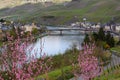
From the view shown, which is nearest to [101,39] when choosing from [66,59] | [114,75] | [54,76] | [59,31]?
[66,59]

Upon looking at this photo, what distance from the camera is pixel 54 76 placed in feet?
→ 108

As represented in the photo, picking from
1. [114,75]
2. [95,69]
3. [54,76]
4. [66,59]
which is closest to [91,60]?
[95,69]

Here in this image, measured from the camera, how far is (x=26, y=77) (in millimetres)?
9383

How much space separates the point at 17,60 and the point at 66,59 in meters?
37.3

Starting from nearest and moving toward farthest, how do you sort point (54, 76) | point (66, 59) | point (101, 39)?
1. point (54, 76)
2. point (66, 59)
3. point (101, 39)

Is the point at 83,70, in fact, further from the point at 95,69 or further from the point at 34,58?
the point at 34,58

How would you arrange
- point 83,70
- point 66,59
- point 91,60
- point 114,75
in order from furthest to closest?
point 66,59
point 114,75
point 91,60
point 83,70

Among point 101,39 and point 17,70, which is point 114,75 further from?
point 101,39

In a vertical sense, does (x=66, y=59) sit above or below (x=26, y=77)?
Answer: below

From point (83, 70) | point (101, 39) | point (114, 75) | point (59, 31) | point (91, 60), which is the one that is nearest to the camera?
point (83, 70)

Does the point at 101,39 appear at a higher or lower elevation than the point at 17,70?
lower

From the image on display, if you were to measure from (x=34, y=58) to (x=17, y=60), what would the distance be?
1.87 feet

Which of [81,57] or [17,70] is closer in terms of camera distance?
[17,70]

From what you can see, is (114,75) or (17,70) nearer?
(17,70)
